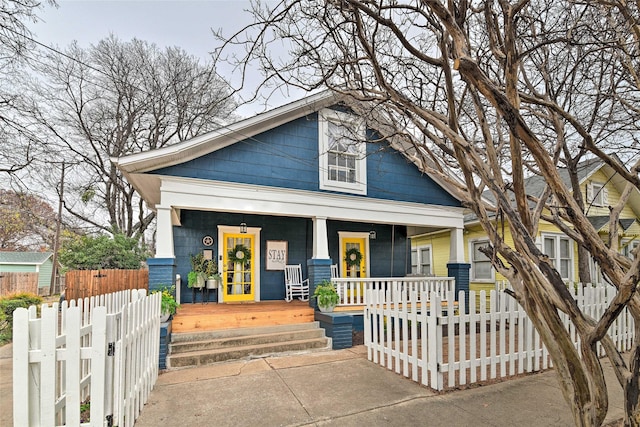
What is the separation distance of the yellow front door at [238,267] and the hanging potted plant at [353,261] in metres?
2.87

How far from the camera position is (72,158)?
17.5 meters

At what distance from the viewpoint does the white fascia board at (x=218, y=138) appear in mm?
6492

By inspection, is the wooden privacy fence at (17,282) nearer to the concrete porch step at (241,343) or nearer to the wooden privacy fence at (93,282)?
the wooden privacy fence at (93,282)

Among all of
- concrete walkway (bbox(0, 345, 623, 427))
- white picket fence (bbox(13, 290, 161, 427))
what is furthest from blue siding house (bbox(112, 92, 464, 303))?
white picket fence (bbox(13, 290, 161, 427))

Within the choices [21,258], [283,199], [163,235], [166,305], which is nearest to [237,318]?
[166,305]

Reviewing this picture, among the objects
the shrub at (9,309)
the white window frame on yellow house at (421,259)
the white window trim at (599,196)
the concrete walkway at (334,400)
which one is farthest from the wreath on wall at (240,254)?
the white window trim at (599,196)

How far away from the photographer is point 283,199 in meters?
7.73

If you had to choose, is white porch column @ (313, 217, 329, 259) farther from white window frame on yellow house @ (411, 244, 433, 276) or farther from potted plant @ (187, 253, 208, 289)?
white window frame on yellow house @ (411, 244, 433, 276)

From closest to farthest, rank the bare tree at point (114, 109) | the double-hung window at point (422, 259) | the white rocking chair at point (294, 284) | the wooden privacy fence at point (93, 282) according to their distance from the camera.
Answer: the wooden privacy fence at point (93, 282) → the white rocking chair at point (294, 284) → the double-hung window at point (422, 259) → the bare tree at point (114, 109)

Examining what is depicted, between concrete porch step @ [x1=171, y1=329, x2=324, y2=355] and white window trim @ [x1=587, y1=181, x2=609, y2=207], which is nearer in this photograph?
concrete porch step @ [x1=171, y1=329, x2=324, y2=355]

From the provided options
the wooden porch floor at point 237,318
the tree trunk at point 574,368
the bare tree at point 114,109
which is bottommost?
the wooden porch floor at point 237,318

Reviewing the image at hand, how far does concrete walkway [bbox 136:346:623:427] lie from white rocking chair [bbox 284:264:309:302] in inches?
169

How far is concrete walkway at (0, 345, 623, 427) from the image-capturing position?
11.4ft

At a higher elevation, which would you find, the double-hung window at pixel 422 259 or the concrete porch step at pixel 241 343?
the double-hung window at pixel 422 259
